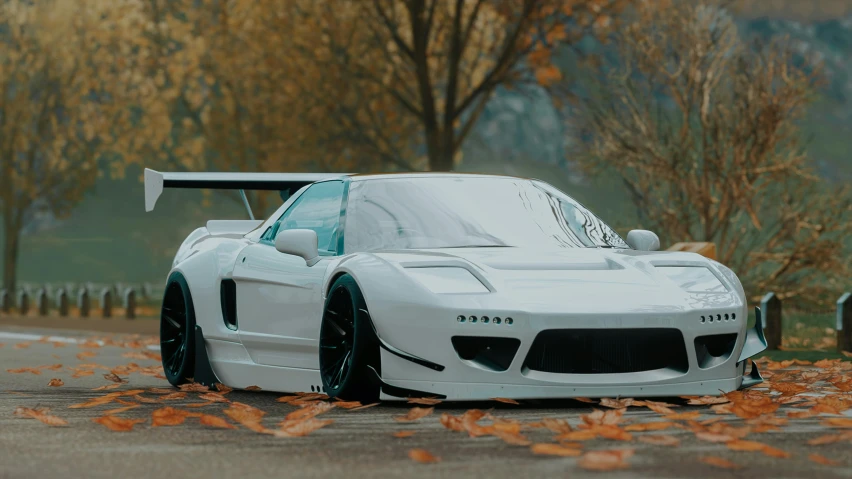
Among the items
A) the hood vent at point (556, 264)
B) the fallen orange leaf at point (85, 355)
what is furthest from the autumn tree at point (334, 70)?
the hood vent at point (556, 264)

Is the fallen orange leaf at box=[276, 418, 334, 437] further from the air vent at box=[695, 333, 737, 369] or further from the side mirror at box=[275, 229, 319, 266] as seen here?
the air vent at box=[695, 333, 737, 369]

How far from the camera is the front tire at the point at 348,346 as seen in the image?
779 cm

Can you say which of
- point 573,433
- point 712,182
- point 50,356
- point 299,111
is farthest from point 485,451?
point 299,111

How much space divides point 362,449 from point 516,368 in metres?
1.49

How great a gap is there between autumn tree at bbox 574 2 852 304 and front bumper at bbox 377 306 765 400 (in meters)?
13.3

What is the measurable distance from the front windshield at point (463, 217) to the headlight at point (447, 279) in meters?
0.78

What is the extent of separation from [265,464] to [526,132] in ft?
619

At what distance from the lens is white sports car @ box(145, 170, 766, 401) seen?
7.55 metres

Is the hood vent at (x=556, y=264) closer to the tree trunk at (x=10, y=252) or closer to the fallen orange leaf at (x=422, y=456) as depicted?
the fallen orange leaf at (x=422, y=456)

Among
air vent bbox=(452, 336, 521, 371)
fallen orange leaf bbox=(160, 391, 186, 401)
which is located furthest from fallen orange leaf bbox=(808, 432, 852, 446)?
fallen orange leaf bbox=(160, 391, 186, 401)

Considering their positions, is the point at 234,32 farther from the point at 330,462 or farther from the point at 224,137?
the point at 330,462

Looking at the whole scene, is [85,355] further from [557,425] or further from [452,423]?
[557,425]

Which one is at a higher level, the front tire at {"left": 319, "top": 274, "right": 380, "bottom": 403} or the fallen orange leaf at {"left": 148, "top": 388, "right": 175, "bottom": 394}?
the front tire at {"left": 319, "top": 274, "right": 380, "bottom": 403}

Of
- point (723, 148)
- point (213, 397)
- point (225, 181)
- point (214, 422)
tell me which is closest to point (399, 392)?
point (214, 422)
